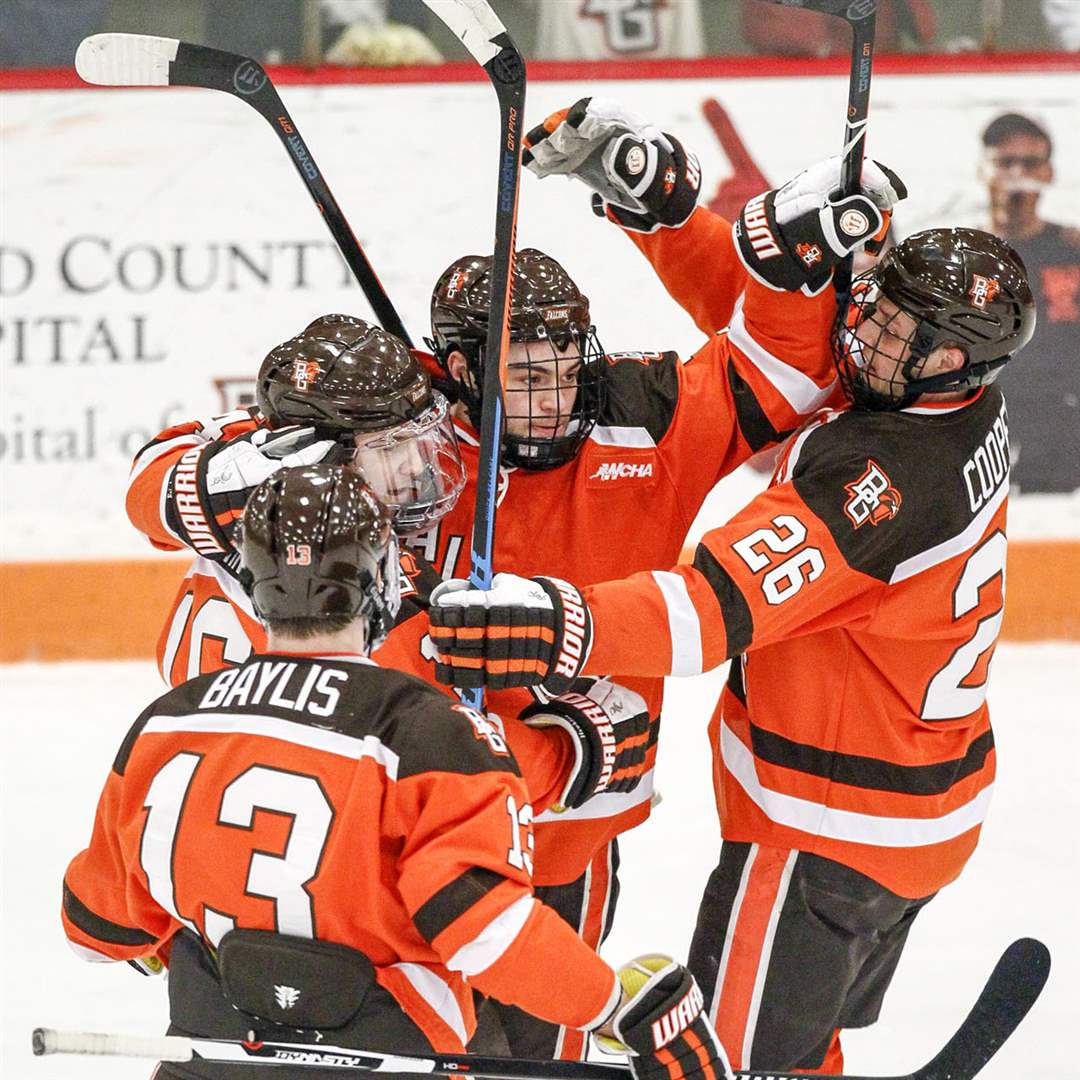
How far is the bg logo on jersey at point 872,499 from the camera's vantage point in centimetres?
208

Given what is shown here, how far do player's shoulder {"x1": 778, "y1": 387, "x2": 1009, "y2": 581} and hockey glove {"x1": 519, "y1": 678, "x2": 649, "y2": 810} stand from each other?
14.3 inches

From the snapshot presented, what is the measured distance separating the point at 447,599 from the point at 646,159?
0.79 m

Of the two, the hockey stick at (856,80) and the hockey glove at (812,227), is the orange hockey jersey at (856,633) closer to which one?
the hockey glove at (812,227)

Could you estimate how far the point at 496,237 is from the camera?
203 cm

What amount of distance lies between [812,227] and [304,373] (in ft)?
2.22

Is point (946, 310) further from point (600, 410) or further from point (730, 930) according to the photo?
point (730, 930)

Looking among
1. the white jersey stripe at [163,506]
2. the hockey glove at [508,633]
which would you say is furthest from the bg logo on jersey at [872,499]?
the white jersey stripe at [163,506]

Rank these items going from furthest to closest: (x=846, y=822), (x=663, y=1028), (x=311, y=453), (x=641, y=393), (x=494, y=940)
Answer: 1. (x=641, y=393)
2. (x=846, y=822)
3. (x=311, y=453)
4. (x=663, y=1028)
5. (x=494, y=940)

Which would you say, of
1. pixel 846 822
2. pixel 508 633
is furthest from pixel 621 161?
pixel 846 822

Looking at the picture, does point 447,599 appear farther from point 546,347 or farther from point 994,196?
point 994,196

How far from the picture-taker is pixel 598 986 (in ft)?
5.35

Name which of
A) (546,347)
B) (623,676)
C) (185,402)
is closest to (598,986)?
(623,676)

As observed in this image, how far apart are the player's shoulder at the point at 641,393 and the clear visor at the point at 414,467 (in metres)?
0.26

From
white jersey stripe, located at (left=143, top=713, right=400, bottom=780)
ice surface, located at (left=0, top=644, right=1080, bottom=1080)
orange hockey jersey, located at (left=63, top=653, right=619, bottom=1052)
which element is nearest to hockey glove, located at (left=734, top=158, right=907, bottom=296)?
orange hockey jersey, located at (left=63, top=653, right=619, bottom=1052)
